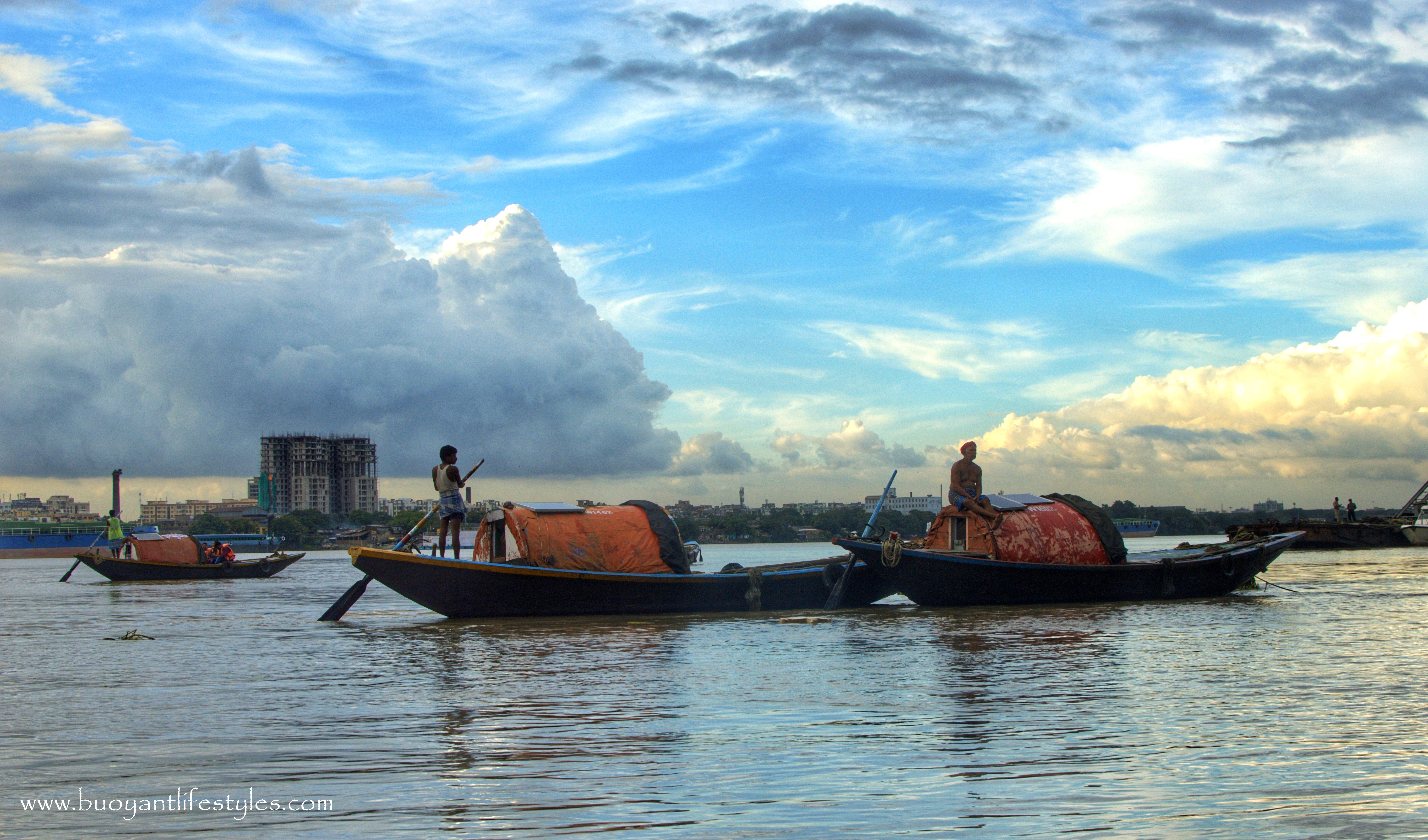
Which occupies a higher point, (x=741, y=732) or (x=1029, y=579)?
(x=1029, y=579)

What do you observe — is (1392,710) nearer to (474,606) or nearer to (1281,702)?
(1281,702)

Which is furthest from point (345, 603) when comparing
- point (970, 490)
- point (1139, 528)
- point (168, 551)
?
point (1139, 528)

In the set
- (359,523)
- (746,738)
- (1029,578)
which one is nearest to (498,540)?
(1029,578)

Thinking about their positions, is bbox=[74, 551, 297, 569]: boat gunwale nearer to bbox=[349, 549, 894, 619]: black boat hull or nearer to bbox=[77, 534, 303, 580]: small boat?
bbox=[77, 534, 303, 580]: small boat

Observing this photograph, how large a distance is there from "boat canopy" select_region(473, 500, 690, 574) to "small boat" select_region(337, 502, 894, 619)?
18 mm

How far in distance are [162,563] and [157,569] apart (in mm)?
367

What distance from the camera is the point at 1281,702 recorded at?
10188 millimetres

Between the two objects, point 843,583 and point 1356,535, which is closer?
point 843,583

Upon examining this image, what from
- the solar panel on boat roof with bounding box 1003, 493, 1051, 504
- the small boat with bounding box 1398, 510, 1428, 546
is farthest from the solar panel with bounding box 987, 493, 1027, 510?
the small boat with bounding box 1398, 510, 1428, 546

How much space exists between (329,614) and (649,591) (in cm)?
709

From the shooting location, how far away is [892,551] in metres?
20.8

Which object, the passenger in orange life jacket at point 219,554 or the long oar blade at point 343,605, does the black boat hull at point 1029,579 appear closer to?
the long oar blade at point 343,605

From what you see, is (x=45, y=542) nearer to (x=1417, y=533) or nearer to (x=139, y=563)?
(x=139, y=563)

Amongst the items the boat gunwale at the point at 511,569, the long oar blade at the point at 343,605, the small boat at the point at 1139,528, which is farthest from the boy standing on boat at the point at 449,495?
the small boat at the point at 1139,528
